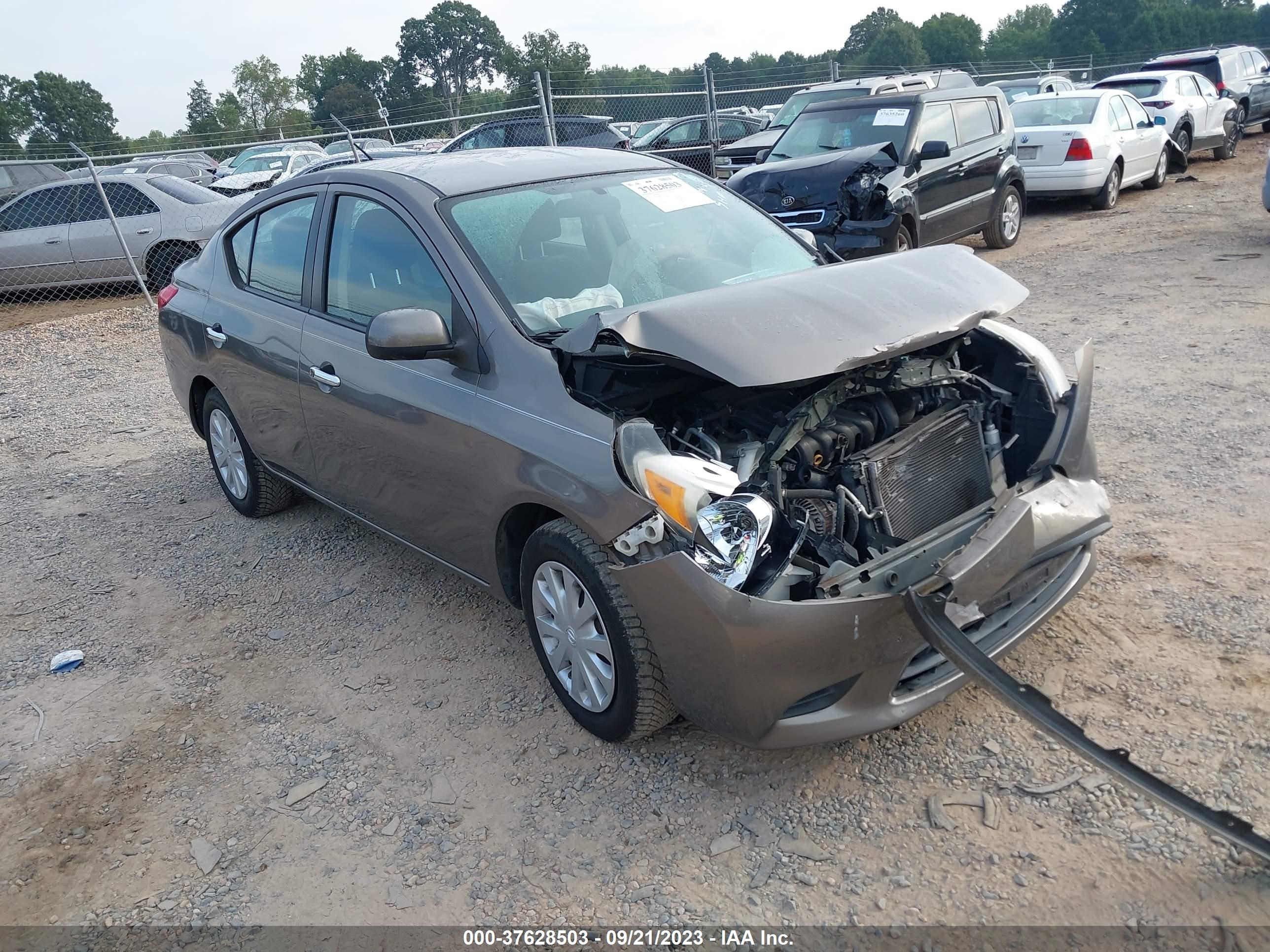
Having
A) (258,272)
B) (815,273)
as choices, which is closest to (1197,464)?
(815,273)

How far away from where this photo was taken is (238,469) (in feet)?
17.9

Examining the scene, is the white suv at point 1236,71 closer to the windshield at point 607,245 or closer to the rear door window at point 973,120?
the rear door window at point 973,120

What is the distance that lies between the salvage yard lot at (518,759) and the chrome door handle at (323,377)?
104 centimetres

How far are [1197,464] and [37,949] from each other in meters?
5.19

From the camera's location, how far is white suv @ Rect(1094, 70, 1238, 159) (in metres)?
15.8

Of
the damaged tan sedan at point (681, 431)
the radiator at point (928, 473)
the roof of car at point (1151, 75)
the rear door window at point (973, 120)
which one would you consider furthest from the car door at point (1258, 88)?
the radiator at point (928, 473)

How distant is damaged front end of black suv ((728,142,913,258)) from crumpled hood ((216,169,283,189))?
997 centimetres

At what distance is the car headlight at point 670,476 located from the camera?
2.77m

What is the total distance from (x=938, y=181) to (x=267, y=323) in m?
7.66

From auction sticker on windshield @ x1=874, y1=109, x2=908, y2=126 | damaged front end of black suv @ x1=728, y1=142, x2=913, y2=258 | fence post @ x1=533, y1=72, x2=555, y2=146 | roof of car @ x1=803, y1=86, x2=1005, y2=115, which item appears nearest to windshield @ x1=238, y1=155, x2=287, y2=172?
fence post @ x1=533, y1=72, x2=555, y2=146

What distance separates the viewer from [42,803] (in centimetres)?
335

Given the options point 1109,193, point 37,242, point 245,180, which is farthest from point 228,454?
point 245,180

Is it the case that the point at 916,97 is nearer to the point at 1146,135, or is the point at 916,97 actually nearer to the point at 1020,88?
the point at 1146,135

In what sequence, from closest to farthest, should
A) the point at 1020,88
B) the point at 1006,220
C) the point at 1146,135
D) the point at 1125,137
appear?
1. the point at 1006,220
2. the point at 1125,137
3. the point at 1146,135
4. the point at 1020,88
